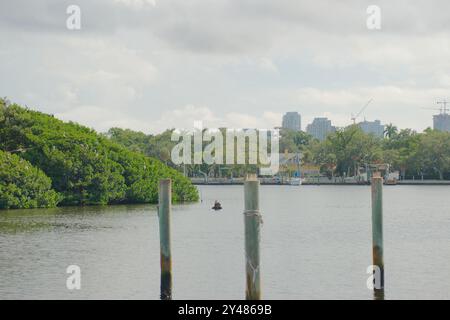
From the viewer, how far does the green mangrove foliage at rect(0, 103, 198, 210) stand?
288 feet

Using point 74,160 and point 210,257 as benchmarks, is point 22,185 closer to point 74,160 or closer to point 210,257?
point 74,160

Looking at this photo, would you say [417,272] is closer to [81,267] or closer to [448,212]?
[81,267]

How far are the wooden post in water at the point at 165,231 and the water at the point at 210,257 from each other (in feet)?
6.10

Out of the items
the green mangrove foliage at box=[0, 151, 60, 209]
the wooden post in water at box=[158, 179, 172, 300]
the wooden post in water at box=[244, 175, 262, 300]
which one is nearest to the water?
the wooden post in water at box=[158, 179, 172, 300]

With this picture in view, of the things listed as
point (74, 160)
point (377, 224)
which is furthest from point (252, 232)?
point (74, 160)

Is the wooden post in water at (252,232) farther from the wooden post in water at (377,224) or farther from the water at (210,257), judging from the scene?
the water at (210,257)

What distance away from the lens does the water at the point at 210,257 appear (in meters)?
32.2

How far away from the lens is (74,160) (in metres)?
87.7

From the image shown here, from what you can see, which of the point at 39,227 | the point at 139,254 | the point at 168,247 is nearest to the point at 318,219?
the point at 39,227

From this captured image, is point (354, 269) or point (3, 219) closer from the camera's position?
point (354, 269)

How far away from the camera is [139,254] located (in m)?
43.5

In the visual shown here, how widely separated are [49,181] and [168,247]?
5861 cm

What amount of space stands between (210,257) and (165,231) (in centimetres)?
1590
